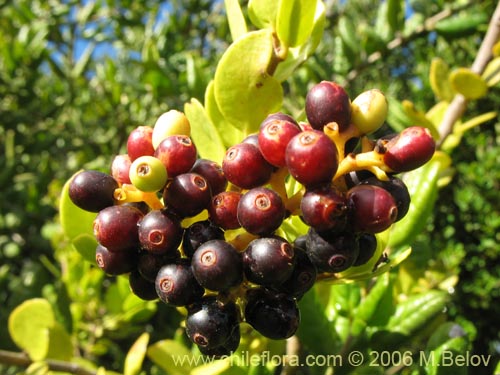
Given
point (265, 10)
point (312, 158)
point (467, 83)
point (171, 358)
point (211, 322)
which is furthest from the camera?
point (467, 83)

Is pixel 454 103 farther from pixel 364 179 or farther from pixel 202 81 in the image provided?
pixel 364 179

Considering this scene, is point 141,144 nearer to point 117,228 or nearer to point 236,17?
point 117,228

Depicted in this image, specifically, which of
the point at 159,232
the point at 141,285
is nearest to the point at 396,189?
the point at 159,232

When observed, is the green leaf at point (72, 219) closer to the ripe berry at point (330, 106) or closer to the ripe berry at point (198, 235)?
the ripe berry at point (198, 235)

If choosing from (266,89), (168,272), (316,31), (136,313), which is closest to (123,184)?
(168,272)

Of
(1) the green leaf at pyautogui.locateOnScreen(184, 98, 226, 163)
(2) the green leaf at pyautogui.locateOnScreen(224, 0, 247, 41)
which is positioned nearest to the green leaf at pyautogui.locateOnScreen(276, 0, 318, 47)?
(2) the green leaf at pyautogui.locateOnScreen(224, 0, 247, 41)

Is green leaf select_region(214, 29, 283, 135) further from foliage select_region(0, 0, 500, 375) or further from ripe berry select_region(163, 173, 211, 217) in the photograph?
ripe berry select_region(163, 173, 211, 217)

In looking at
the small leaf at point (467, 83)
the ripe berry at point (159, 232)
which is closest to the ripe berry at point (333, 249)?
the ripe berry at point (159, 232)

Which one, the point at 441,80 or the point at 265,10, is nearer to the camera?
the point at 265,10
